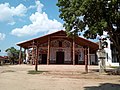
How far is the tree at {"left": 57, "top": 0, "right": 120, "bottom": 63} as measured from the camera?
65.6ft

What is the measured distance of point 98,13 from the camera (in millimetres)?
20547

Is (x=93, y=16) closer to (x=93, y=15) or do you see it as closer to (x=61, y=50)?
(x=93, y=15)

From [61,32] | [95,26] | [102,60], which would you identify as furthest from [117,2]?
[61,32]

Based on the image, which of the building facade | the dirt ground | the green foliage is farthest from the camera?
the building facade

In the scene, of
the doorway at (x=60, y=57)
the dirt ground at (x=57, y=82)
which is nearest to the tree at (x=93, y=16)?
the dirt ground at (x=57, y=82)

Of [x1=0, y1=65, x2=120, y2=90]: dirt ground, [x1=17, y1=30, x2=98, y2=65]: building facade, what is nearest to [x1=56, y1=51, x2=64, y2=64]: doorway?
[x1=17, y1=30, x2=98, y2=65]: building facade

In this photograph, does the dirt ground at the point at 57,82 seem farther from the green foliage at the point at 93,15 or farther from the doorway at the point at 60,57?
the doorway at the point at 60,57

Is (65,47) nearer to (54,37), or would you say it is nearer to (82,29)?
(54,37)

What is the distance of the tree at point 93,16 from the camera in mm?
19984

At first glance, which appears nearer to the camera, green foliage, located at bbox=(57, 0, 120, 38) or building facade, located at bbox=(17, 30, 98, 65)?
green foliage, located at bbox=(57, 0, 120, 38)

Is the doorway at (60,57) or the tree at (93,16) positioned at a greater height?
the tree at (93,16)

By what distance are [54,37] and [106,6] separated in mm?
24480

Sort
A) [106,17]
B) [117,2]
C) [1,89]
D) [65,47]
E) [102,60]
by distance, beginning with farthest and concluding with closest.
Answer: [65,47], [102,60], [106,17], [117,2], [1,89]

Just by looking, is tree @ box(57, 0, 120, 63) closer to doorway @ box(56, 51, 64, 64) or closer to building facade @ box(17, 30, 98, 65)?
building facade @ box(17, 30, 98, 65)
